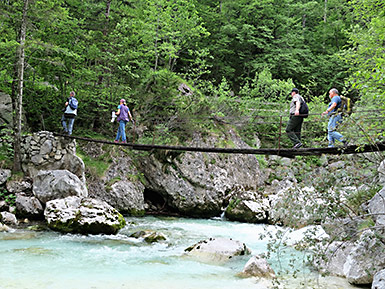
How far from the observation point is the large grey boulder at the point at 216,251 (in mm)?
5824

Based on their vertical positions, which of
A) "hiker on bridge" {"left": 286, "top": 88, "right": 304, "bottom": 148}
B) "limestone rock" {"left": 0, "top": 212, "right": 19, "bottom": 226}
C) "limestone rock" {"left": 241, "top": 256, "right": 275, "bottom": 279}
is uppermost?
"hiker on bridge" {"left": 286, "top": 88, "right": 304, "bottom": 148}

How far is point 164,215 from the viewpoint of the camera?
33.3 feet

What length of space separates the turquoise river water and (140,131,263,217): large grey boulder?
2.50 metres

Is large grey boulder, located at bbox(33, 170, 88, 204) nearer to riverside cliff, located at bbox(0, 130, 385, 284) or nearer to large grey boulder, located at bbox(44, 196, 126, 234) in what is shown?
riverside cliff, located at bbox(0, 130, 385, 284)

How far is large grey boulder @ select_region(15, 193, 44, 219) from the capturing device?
25.8 feet

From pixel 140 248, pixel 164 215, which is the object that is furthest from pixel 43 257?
pixel 164 215

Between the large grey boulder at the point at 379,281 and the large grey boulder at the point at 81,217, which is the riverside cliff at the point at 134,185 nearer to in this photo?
the large grey boulder at the point at 81,217

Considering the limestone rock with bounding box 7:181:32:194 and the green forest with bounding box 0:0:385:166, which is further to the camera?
the green forest with bounding box 0:0:385:166

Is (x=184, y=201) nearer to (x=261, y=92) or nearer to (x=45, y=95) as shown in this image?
(x=45, y=95)

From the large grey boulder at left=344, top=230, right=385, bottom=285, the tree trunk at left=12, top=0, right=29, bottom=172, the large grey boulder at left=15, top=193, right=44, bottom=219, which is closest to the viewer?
the large grey boulder at left=344, top=230, right=385, bottom=285

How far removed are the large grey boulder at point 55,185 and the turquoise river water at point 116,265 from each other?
4.02ft

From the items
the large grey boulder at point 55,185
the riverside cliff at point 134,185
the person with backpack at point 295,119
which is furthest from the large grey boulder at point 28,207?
the person with backpack at point 295,119

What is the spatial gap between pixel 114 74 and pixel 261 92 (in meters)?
7.60

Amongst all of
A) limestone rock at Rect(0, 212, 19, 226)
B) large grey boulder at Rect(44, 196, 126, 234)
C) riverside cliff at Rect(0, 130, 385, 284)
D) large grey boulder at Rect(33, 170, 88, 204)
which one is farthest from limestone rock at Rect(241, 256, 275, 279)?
limestone rock at Rect(0, 212, 19, 226)
